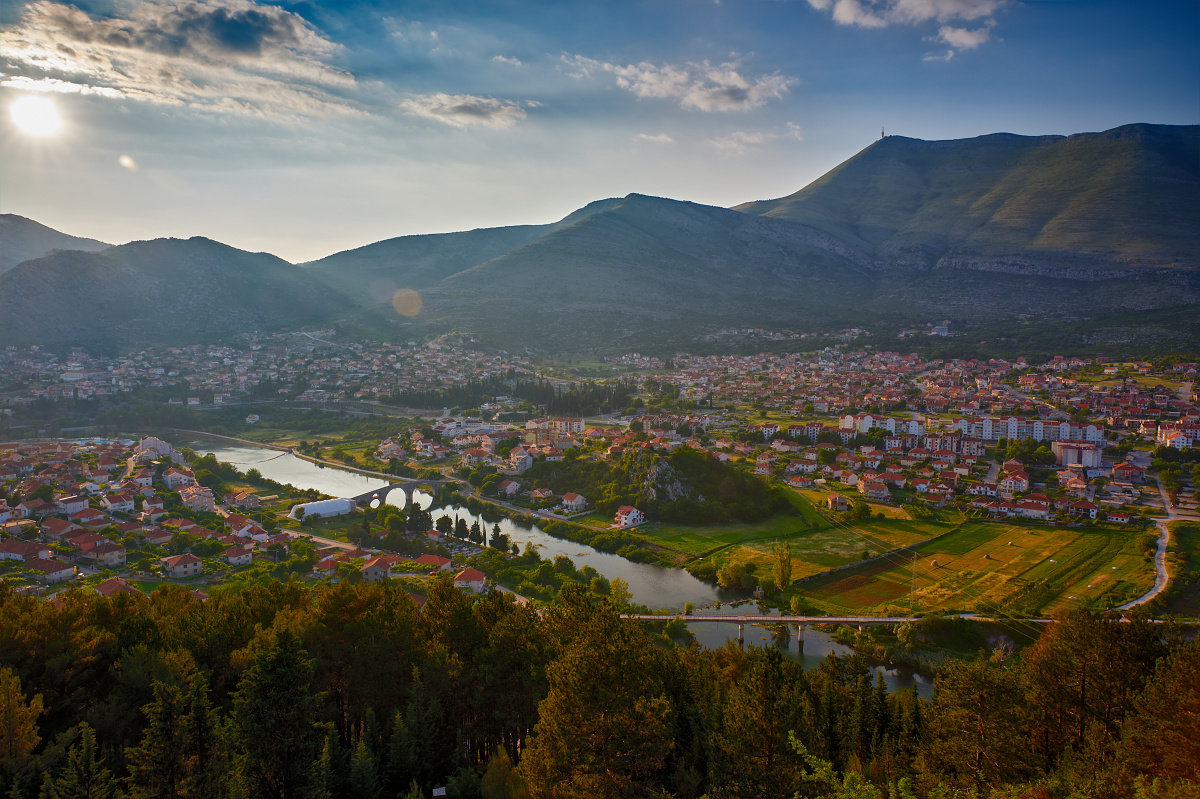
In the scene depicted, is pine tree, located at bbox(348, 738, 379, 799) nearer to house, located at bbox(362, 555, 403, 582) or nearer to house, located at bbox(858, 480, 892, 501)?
house, located at bbox(362, 555, 403, 582)

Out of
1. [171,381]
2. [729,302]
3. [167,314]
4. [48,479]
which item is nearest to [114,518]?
[48,479]

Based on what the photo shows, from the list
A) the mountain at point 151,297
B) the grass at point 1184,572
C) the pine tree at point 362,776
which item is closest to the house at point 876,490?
the grass at point 1184,572

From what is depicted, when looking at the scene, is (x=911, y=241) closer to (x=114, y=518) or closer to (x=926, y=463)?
(x=926, y=463)

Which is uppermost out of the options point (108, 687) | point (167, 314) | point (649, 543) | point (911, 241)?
point (911, 241)

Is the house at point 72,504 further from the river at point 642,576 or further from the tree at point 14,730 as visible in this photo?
the tree at point 14,730

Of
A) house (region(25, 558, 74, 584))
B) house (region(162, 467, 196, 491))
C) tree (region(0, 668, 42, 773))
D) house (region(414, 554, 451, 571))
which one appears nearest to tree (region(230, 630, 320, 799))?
tree (region(0, 668, 42, 773))

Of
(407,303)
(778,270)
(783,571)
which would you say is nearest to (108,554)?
(783,571)
